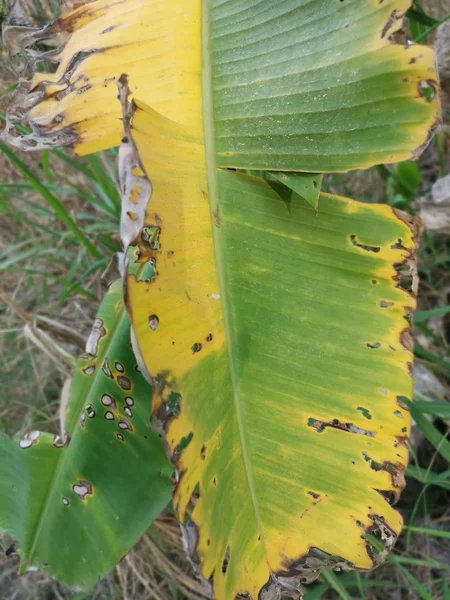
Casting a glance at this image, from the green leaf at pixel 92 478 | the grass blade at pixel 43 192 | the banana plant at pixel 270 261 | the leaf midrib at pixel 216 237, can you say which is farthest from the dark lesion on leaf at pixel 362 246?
the grass blade at pixel 43 192

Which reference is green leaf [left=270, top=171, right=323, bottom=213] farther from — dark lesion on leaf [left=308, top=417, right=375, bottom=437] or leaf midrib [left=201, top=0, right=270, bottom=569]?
dark lesion on leaf [left=308, top=417, right=375, bottom=437]

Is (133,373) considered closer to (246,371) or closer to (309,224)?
(246,371)

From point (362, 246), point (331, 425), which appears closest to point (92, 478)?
point (331, 425)

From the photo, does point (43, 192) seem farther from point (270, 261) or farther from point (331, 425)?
point (331, 425)

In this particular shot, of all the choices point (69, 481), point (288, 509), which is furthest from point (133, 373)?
point (288, 509)

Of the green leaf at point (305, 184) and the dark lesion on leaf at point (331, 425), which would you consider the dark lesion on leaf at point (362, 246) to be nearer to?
the green leaf at point (305, 184)

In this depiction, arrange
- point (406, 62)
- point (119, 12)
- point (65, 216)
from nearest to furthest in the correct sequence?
point (406, 62) < point (119, 12) < point (65, 216)

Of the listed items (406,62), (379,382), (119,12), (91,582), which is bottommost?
(91,582)
